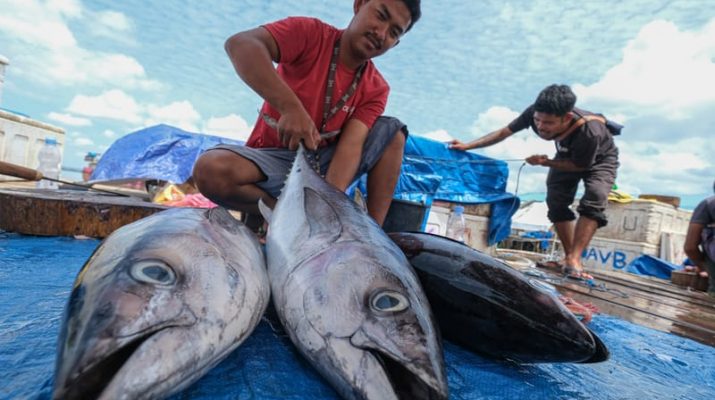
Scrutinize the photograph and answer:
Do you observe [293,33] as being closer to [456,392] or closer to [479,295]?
[479,295]

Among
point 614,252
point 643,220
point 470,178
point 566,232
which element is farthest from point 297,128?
point 614,252

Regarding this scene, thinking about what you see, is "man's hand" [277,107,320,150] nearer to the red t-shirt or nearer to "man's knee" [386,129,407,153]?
the red t-shirt

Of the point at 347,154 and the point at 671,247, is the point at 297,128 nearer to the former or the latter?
the point at 347,154

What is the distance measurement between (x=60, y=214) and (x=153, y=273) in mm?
2481

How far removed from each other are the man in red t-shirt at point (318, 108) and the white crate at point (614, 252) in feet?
35.7

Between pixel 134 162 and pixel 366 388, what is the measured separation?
10.1 m

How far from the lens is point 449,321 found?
136 cm

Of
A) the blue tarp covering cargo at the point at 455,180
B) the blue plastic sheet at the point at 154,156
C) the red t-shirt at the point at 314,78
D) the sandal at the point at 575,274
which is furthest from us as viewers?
the blue plastic sheet at the point at 154,156

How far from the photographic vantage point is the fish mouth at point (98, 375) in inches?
25.9

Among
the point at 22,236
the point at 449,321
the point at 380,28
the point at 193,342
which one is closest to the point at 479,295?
the point at 449,321

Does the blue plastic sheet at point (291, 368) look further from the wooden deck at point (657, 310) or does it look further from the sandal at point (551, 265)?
the sandal at point (551, 265)

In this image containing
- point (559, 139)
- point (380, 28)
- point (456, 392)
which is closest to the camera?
point (456, 392)

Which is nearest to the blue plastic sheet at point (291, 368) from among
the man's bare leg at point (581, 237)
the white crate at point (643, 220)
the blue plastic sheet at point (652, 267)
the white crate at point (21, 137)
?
the man's bare leg at point (581, 237)

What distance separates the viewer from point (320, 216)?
4.80 ft
